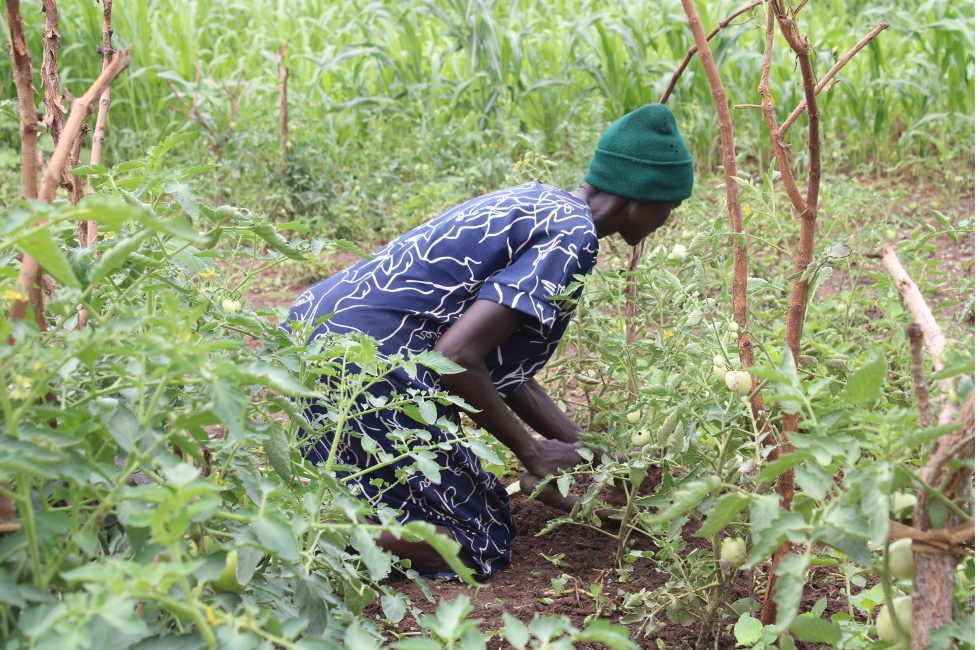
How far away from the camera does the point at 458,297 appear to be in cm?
226

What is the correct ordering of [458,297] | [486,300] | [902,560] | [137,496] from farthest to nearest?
1. [458,297]
2. [486,300]
3. [902,560]
4. [137,496]

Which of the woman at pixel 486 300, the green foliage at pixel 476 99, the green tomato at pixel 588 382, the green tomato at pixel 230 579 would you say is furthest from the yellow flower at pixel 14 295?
the green foliage at pixel 476 99

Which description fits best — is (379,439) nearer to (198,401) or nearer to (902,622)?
(198,401)

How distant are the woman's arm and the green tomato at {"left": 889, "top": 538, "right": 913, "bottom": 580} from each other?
110 centimetres

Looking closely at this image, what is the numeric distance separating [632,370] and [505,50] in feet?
13.8

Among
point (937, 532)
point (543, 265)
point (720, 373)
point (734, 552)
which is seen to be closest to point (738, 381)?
point (720, 373)

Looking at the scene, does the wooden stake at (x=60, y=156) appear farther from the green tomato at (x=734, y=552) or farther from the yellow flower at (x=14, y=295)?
the green tomato at (x=734, y=552)

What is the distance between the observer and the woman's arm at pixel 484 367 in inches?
82.9

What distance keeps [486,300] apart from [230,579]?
116 cm

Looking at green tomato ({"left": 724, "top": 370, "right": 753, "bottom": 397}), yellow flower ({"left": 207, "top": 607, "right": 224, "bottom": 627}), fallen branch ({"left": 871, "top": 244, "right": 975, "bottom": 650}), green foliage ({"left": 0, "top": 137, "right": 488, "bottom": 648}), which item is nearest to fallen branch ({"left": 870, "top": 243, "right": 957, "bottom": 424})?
fallen branch ({"left": 871, "top": 244, "right": 975, "bottom": 650})

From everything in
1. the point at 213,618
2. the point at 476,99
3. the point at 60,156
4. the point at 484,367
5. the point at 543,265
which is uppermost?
the point at 60,156

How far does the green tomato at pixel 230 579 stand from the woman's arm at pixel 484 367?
996 millimetres

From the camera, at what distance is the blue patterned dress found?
218 cm

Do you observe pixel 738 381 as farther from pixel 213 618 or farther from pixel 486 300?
pixel 213 618
